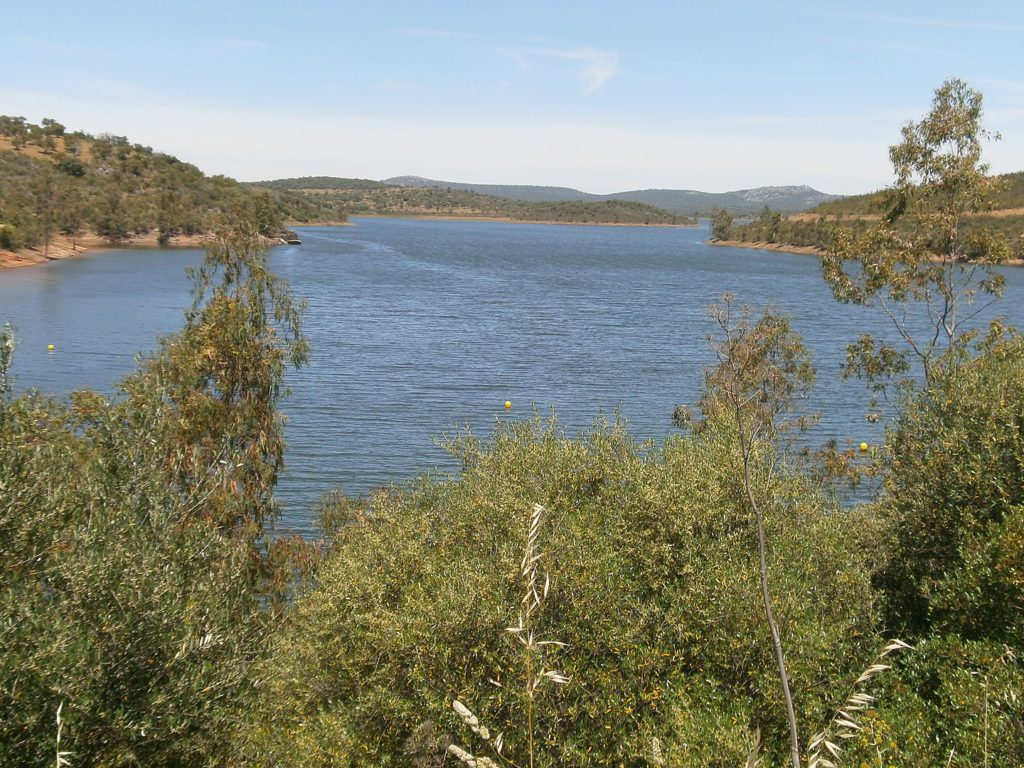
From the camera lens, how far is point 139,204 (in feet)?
498

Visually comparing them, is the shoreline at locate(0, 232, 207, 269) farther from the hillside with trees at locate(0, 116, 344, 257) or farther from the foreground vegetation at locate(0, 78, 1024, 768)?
the foreground vegetation at locate(0, 78, 1024, 768)

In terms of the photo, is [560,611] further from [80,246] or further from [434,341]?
[80,246]

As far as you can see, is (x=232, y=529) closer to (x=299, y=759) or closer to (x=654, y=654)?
(x=299, y=759)

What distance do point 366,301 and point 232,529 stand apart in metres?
60.4

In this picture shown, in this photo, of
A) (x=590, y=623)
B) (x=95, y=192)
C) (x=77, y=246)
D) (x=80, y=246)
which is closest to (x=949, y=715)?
(x=590, y=623)

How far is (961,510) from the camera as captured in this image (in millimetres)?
11492

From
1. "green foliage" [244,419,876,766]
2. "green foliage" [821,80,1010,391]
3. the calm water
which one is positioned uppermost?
"green foliage" [821,80,1010,391]

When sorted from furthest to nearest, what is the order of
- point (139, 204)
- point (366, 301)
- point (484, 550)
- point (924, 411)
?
point (139, 204), point (366, 301), point (924, 411), point (484, 550)

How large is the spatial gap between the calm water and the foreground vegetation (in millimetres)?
15067

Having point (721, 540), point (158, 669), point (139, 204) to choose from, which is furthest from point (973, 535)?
point (139, 204)

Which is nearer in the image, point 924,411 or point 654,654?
point 654,654

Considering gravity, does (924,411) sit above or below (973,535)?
above

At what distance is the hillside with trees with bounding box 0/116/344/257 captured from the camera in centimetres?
12150

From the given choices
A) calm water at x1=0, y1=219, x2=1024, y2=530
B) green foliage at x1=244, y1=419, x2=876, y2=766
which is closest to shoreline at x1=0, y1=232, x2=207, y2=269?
calm water at x1=0, y1=219, x2=1024, y2=530
